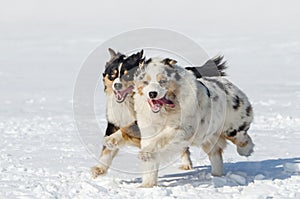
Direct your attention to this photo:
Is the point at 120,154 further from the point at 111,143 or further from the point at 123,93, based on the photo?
the point at 123,93

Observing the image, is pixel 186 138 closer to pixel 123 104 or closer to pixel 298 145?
pixel 123 104

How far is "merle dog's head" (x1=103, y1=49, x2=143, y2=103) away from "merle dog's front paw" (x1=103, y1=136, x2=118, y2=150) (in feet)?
1.35

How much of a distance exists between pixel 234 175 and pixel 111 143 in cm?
134

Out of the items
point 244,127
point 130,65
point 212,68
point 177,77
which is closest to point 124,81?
point 130,65

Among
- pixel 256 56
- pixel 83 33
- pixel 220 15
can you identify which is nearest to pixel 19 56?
pixel 83 33

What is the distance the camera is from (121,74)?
6.58 m

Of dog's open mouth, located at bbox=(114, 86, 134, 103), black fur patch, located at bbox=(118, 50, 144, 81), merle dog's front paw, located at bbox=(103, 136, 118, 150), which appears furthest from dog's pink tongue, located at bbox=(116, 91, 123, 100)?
merle dog's front paw, located at bbox=(103, 136, 118, 150)

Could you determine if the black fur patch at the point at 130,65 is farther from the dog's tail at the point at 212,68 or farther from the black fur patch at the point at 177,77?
the dog's tail at the point at 212,68

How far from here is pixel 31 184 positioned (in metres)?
6.15

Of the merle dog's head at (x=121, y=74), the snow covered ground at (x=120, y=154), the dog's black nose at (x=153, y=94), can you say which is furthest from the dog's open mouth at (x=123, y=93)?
the snow covered ground at (x=120, y=154)

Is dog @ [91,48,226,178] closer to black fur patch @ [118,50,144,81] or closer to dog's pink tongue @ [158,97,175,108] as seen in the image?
black fur patch @ [118,50,144,81]

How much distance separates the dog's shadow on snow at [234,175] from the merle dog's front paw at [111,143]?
406mm

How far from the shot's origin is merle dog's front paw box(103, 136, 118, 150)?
21.1 ft

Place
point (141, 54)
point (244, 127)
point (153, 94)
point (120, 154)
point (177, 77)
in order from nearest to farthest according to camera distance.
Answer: point (153, 94) < point (177, 77) < point (141, 54) < point (244, 127) < point (120, 154)
